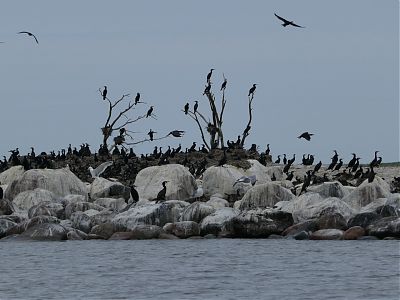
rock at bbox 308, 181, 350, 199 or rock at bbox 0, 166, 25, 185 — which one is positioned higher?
rock at bbox 0, 166, 25, 185

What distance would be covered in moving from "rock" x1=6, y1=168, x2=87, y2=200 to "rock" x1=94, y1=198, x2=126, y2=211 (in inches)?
79.7

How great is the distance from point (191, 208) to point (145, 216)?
1395 mm

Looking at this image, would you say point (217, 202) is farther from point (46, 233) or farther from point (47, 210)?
point (46, 233)

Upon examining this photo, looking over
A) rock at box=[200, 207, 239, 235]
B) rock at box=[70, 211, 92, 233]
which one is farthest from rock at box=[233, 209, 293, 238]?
rock at box=[70, 211, 92, 233]

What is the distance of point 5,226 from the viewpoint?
38.1m

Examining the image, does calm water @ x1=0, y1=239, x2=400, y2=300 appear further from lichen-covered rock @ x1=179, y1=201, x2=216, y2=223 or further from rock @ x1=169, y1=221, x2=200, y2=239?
lichen-covered rock @ x1=179, y1=201, x2=216, y2=223

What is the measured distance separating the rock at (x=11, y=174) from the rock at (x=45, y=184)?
3014 mm

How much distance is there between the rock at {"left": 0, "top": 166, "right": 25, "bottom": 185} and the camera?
48.4 m

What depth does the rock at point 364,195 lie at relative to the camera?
1558 inches

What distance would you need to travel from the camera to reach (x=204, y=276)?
2869cm

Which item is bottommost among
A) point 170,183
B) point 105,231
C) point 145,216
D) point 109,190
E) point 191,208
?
point 105,231

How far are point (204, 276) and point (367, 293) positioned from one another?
15.7ft

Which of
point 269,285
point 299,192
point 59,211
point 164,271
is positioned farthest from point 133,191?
point 269,285

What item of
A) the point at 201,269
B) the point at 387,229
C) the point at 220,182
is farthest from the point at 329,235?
the point at 220,182
